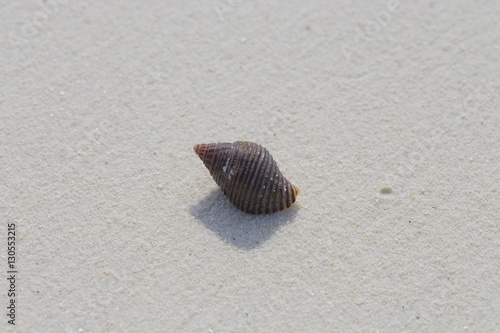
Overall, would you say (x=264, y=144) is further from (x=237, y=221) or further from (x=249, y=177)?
(x=237, y=221)

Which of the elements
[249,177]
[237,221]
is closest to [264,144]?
[249,177]

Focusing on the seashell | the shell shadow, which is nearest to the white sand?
the shell shadow

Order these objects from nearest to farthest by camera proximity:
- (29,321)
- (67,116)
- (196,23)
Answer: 1. (29,321)
2. (67,116)
3. (196,23)

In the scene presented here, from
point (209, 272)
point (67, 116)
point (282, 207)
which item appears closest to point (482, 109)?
point (282, 207)

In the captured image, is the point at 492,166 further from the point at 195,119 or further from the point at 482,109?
the point at 195,119

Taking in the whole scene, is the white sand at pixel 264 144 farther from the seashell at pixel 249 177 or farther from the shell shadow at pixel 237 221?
the seashell at pixel 249 177

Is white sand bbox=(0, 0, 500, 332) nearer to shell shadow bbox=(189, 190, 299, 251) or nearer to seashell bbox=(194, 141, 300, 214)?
shell shadow bbox=(189, 190, 299, 251)

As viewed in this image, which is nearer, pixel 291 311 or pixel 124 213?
pixel 291 311
